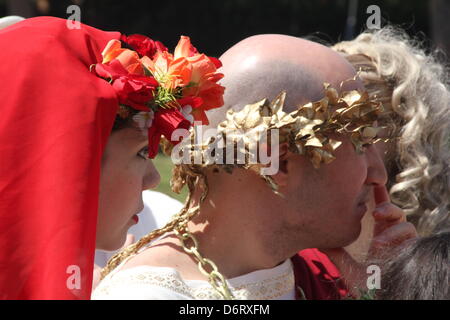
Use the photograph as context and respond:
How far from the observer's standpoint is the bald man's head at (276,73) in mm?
2426

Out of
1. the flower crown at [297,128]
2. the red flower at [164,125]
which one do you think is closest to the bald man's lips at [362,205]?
the flower crown at [297,128]

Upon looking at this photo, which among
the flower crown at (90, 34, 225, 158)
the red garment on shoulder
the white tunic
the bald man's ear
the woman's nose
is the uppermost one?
the flower crown at (90, 34, 225, 158)

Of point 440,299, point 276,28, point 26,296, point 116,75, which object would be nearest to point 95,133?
point 116,75

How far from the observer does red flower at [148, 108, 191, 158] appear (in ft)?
7.67

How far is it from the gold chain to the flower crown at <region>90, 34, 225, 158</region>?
0.28 m

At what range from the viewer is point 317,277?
2799mm

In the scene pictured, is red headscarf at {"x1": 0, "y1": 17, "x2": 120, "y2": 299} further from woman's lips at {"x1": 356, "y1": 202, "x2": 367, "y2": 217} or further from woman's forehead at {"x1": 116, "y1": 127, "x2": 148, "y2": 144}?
woman's lips at {"x1": 356, "y1": 202, "x2": 367, "y2": 217}

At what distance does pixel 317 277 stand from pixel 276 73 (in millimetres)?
801

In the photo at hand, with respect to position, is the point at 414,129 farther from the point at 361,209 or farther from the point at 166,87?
the point at 166,87

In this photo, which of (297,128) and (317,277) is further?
(317,277)

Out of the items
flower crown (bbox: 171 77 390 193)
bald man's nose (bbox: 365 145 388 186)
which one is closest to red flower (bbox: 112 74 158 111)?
flower crown (bbox: 171 77 390 193)

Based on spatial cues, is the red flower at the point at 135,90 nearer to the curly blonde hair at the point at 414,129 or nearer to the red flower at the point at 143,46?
the red flower at the point at 143,46

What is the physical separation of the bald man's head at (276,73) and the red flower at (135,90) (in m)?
0.26

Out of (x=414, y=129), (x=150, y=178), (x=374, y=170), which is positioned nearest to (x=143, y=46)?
(x=150, y=178)
